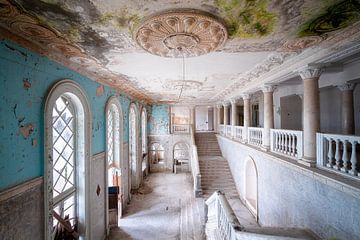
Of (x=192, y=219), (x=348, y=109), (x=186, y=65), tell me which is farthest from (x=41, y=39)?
(x=348, y=109)

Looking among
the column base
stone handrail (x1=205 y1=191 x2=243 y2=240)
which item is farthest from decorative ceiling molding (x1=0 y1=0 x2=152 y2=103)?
the column base

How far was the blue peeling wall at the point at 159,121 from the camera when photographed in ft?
54.1

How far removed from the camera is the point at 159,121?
1653 centimetres

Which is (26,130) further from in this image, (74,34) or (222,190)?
(222,190)

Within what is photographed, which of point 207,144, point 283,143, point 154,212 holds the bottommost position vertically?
point 154,212

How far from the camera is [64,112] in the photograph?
502 centimetres

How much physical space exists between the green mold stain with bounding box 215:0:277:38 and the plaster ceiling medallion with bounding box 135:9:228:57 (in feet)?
0.53

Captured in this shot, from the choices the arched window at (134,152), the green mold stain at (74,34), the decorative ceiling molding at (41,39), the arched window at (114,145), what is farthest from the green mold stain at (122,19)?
the arched window at (134,152)

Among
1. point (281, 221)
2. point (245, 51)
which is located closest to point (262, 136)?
point (281, 221)

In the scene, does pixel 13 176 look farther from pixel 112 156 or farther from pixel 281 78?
pixel 281 78

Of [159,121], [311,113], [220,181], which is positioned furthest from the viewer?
[159,121]

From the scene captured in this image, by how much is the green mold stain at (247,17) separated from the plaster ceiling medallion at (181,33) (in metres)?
0.16

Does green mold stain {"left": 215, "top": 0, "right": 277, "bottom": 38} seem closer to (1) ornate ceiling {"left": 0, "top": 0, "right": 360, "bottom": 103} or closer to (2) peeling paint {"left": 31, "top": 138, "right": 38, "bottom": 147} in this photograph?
(1) ornate ceiling {"left": 0, "top": 0, "right": 360, "bottom": 103}

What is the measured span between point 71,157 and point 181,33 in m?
4.45
